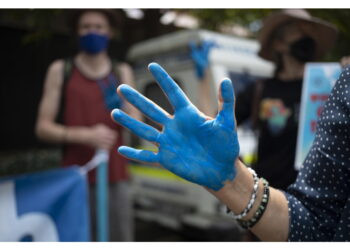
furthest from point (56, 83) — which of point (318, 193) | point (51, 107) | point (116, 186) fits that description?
point (318, 193)

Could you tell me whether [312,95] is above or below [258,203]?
above

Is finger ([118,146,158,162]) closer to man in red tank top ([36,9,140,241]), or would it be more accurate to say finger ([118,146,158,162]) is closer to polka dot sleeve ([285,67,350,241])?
polka dot sleeve ([285,67,350,241])

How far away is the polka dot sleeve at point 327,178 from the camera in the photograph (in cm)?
110

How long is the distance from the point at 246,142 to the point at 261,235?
127 inches

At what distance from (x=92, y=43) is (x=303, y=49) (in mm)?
1349

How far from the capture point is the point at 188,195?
430cm

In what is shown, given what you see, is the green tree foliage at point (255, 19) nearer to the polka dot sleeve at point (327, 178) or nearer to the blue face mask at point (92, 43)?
the blue face mask at point (92, 43)

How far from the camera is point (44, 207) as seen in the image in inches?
74.9

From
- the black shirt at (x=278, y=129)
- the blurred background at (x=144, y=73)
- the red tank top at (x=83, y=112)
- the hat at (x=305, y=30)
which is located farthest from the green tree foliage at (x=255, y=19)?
the red tank top at (x=83, y=112)

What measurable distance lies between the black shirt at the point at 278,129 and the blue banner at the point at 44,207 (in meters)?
1.02

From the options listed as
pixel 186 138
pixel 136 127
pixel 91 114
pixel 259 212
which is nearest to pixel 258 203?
pixel 259 212

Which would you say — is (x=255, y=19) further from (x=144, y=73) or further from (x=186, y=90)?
(x=186, y=90)

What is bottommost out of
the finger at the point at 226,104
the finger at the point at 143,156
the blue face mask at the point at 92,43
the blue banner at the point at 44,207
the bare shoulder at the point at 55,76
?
the blue banner at the point at 44,207

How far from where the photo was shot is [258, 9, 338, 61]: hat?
2453 millimetres
